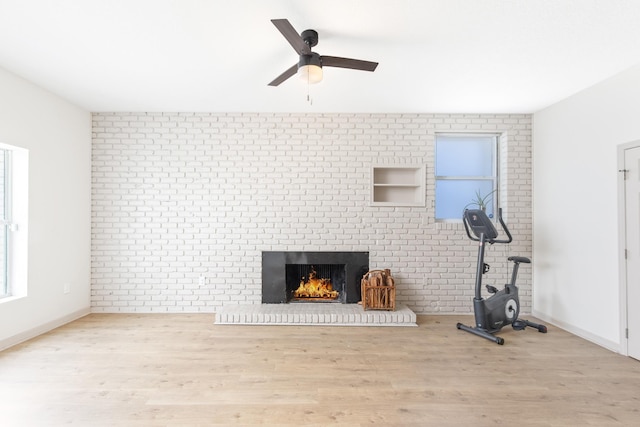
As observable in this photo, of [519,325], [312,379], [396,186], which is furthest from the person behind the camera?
[396,186]

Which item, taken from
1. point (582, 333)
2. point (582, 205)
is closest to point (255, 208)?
point (582, 205)

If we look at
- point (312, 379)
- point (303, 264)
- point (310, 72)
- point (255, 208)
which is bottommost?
point (312, 379)

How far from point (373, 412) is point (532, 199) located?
3.67 meters

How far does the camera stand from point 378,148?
4.25 metres

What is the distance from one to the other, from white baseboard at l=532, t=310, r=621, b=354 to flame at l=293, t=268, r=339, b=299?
8.77 feet

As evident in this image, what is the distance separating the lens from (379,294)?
388 centimetres

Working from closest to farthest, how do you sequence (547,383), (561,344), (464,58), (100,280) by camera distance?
(547,383) < (464,58) < (561,344) < (100,280)

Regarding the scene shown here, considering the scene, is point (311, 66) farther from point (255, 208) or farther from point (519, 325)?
point (519, 325)

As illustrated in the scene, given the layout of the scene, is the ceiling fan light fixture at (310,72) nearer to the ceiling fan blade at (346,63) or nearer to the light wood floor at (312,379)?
the ceiling fan blade at (346,63)

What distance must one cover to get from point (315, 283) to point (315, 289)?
83mm

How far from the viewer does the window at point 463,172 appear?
14.3 ft

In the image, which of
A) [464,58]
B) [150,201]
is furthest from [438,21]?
[150,201]

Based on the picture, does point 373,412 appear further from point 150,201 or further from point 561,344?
point 150,201

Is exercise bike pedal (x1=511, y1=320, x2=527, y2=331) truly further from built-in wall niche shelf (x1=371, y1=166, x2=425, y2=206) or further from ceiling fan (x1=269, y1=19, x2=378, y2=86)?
ceiling fan (x1=269, y1=19, x2=378, y2=86)
